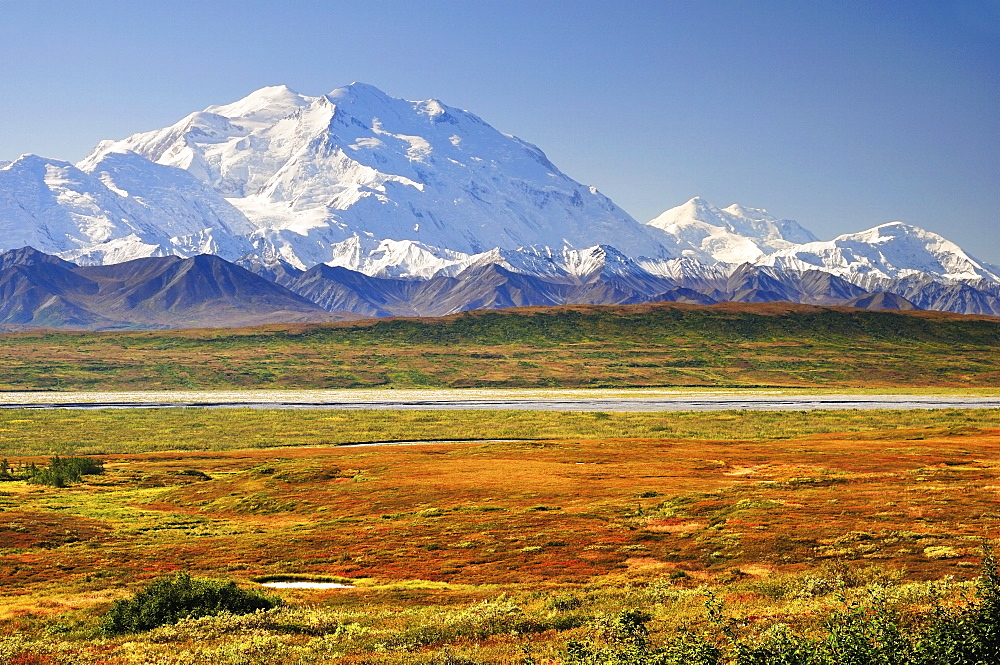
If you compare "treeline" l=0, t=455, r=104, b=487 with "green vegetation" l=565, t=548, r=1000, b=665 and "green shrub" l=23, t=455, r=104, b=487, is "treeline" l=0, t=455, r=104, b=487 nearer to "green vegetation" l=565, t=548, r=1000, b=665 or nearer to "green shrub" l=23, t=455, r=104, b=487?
"green shrub" l=23, t=455, r=104, b=487

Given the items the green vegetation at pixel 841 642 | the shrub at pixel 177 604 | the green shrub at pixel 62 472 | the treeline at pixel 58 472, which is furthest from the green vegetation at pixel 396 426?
the green vegetation at pixel 841 642

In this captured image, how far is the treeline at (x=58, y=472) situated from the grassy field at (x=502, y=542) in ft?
8.16

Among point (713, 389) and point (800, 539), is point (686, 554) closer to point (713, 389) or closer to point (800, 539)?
point (800, 539)

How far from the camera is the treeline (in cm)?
6644

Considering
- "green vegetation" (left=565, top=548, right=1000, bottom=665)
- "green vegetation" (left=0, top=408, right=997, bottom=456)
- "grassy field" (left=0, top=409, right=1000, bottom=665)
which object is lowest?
"green vegetation" (left=0, top=408, right=997, bottom=456)

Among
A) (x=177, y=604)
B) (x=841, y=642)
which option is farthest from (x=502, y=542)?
(x=841, y=642)

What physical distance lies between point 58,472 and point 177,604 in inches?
1738

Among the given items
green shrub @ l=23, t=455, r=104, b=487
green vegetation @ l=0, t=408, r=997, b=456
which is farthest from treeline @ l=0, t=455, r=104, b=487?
green vegetation @ l=0, t=408, r=997, b=456

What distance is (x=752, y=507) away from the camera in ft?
Answer: 153

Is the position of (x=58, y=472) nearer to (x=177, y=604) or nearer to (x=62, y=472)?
(x=62, y=472)

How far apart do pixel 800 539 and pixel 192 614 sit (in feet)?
81.8

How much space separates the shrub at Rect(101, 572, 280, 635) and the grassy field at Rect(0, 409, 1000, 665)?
1001mm

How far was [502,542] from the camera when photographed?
42.6m

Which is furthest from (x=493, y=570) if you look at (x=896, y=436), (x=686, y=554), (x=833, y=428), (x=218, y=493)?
(x=833, y=428)
